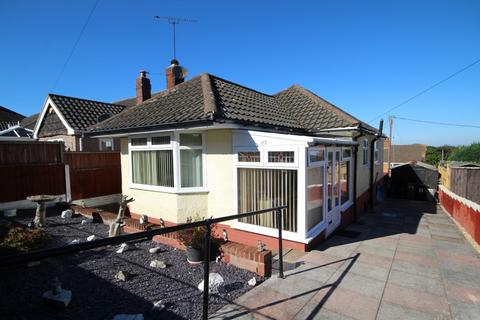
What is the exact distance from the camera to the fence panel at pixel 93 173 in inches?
456

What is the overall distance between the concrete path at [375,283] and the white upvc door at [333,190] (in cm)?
46

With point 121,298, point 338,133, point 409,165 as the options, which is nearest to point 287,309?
point 121,298

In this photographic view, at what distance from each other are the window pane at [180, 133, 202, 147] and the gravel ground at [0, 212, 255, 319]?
3.09 meters

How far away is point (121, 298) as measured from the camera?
415cm

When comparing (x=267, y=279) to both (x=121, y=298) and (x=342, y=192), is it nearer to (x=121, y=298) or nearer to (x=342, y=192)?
(x=121, y=298)

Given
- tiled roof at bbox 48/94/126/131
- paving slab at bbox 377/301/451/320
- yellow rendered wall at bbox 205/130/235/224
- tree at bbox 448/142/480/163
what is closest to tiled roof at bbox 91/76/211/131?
yellow rendered wall at bbox 205/130/235/224

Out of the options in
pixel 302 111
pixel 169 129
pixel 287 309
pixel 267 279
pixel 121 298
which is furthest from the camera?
pixel 302 111

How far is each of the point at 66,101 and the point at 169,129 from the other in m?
13.9

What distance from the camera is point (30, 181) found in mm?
10328

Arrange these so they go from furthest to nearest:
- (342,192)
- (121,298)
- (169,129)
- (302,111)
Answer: (302,111), (342,192), (169,129), (121,298)

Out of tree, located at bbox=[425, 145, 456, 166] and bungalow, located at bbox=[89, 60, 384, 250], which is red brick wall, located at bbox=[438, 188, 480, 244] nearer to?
bungalow, located at bbox=[89, 60, 384, 250]

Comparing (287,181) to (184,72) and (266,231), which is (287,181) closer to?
(266,231)

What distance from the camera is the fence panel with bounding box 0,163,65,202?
9688 mm

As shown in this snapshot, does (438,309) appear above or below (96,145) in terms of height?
below
